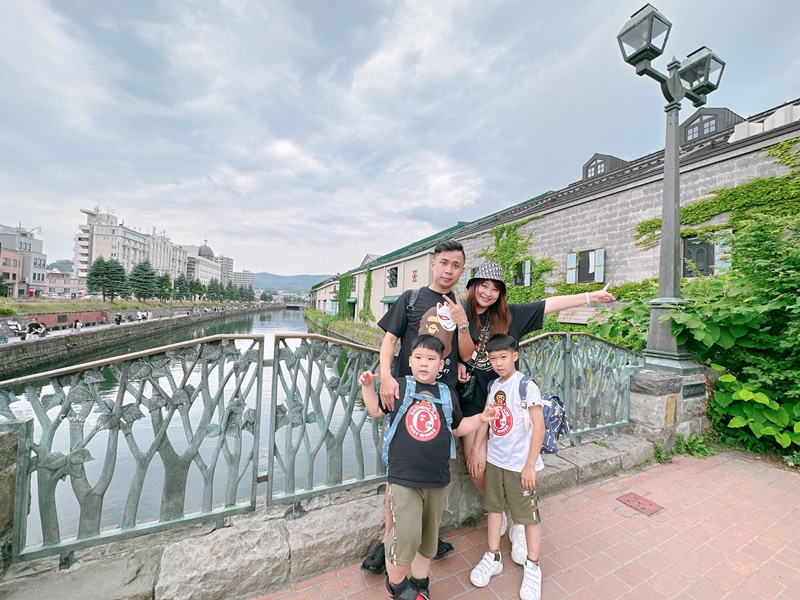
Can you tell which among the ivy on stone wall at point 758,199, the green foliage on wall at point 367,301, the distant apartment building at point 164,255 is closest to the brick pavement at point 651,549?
the ivy on stone wall at point 758,199

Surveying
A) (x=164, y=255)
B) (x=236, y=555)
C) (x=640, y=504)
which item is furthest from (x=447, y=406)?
(x=164, y=255)

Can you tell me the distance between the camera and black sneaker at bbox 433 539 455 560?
216 cm

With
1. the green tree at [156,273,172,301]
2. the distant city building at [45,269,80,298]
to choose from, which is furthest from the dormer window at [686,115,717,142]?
the distant city building at [45,269,80,298]

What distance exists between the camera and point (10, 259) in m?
52.1

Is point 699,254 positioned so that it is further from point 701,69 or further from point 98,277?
point 98,277

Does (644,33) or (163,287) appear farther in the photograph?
(163,287)

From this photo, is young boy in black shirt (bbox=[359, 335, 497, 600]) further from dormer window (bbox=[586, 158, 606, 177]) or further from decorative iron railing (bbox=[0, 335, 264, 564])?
dormer window (bbox=[586, 158, 606, 177])

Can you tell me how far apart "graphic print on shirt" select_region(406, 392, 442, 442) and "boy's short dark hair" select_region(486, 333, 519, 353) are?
50 cm

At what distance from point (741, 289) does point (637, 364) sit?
1.33 metres

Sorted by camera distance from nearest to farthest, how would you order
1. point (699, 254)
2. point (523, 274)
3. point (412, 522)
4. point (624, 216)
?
point (412, 522)
point (699, 254)
point (624, 216)
point (523, 274)

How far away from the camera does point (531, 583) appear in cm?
189

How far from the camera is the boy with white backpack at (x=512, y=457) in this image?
202 centimetres

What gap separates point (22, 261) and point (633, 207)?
8029 centimetres

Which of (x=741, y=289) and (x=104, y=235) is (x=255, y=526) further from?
(x=104, y=235)
